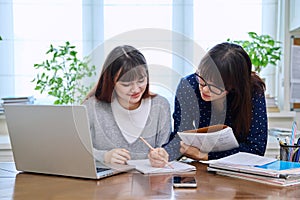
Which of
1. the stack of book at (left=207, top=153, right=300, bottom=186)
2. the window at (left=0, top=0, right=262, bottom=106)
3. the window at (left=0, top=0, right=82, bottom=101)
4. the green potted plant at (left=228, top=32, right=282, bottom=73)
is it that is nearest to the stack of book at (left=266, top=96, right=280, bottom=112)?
the green potted plant at (left=228, top=32, right=282, bottom=73)

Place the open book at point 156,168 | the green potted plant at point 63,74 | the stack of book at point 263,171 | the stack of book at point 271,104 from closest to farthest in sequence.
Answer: the stack of book at point 263,171
the open book at point 156,168
the green potted plant at point 63,74
the stack of book at point 271,104

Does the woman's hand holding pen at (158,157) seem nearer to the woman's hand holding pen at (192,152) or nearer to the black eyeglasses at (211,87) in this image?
the woman's hand holding pen at (192,152)

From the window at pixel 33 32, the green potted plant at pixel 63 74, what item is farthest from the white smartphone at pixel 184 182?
the window at pixel 33 32

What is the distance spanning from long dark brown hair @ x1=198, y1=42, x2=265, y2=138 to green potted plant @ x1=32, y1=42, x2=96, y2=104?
3.88ft

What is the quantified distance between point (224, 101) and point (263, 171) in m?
0.55

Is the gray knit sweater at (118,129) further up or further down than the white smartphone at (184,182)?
further up

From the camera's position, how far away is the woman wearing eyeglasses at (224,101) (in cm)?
172

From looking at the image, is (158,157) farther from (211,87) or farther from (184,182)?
(211,87)

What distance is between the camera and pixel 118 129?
1720 millimetres

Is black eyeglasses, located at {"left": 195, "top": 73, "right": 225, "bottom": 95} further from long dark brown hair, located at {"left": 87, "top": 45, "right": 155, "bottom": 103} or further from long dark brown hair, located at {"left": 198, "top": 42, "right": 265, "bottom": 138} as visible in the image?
long dark brown hair, located at {"left": 87, "top": 45, "right": 155, "bottom": 103}

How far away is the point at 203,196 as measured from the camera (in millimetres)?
1182

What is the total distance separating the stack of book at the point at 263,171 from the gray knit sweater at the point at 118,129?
0.30 m

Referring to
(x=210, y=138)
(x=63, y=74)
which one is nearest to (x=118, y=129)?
(x=210, y=138)

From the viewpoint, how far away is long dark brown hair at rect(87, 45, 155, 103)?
5.17 ft
